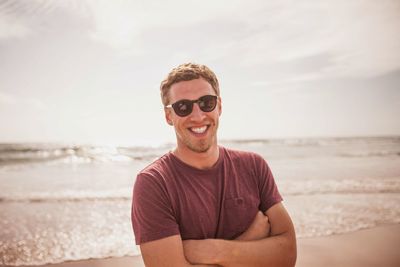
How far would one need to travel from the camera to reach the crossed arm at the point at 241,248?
2416 millimetres

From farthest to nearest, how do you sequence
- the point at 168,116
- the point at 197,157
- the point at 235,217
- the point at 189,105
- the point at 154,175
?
the point at 168,116
the point at 189,105
the point at 197,157
the point at 235,217
the point at 154,175

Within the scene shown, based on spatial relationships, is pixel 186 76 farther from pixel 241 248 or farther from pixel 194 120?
pixel 241 248

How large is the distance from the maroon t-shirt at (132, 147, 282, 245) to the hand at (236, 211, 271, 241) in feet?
0.15

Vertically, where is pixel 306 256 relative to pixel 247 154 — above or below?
below

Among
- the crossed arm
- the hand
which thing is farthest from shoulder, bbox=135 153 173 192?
the hand

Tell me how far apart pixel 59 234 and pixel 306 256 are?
16.4ft

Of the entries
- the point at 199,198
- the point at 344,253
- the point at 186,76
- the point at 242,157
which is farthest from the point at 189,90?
the point at 344,253

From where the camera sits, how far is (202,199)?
2.67 m

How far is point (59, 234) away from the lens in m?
6.84

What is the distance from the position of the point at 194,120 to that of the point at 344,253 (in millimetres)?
4417

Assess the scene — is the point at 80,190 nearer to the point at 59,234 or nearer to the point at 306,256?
the point at 59,234

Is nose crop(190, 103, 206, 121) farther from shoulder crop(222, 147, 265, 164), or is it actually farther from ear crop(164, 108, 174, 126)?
shoulder crop(222, 147, 265, 164)

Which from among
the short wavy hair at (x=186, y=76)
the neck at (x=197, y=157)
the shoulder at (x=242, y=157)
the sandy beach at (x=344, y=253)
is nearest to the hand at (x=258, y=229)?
the shoulder at (x=242, y=157)

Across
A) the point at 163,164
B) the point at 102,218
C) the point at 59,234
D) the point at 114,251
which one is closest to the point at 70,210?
the point at 102,218
